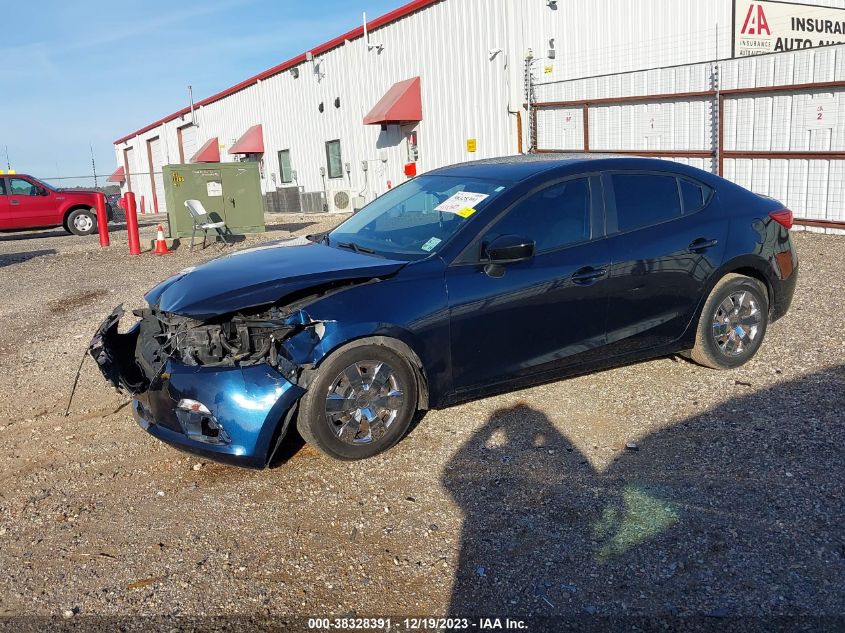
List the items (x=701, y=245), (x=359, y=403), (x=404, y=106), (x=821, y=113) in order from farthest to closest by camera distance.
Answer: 1. (x=404, y=106)
2. (x=821, y=113)
3. (x=701, y=245)
4. (x=359, y=403)

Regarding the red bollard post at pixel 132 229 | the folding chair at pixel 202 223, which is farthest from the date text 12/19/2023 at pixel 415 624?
the red bollard post at pixel 132 229

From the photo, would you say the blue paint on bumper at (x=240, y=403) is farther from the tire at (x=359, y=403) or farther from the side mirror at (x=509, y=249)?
the side mirror at (x=509, y=249)

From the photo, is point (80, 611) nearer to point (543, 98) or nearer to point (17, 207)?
point (543, 98)

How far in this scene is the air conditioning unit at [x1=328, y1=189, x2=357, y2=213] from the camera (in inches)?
879

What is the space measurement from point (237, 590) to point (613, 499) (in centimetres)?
182

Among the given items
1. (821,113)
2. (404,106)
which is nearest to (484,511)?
(821,113)

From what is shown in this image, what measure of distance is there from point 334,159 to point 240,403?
2140 centimetres

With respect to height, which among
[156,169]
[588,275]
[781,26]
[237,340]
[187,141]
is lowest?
[237,340]

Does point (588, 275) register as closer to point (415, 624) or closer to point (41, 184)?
point (415, 624)

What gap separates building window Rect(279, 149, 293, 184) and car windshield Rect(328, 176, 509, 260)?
23.0m

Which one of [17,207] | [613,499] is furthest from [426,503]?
[17,207]

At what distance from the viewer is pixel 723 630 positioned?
2766 mm

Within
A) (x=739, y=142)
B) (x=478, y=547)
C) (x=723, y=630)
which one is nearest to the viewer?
(x=723, y=630)

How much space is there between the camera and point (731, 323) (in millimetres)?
5406
